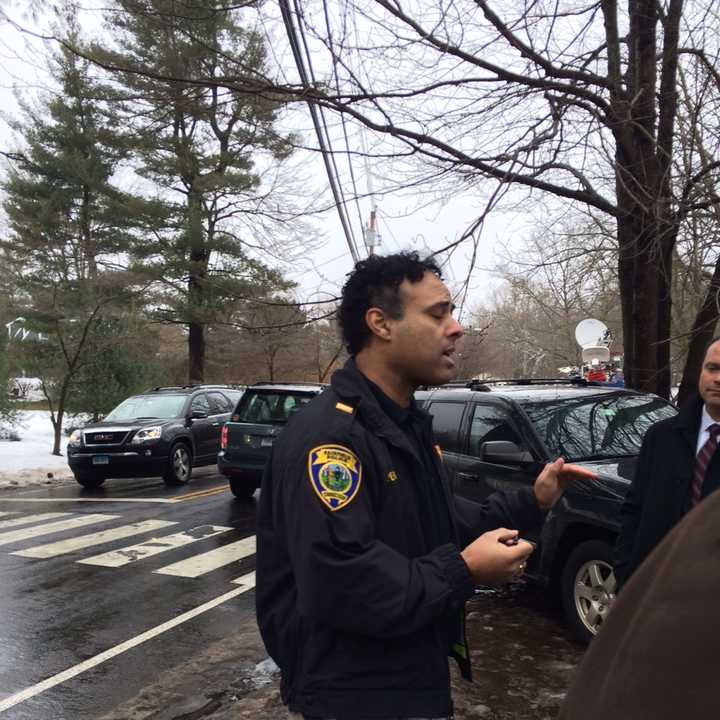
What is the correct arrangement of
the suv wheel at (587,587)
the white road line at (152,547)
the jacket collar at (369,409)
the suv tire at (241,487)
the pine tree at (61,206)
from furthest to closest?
the pine tree at (61,206)
the suv tire at (241,487)
the white road line at (152,547)
the suv wheel at (587,587)
the jacket collar at (369,409)

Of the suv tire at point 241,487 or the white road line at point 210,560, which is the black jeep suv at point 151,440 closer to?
the suv tire at point 241,487

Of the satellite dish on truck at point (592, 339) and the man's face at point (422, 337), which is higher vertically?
the satellite dish on truck at point (592, 339)

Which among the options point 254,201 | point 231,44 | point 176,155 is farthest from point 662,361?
point 176,155

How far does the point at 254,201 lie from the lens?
23.6 meters

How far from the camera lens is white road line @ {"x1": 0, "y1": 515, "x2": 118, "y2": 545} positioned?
311 inches

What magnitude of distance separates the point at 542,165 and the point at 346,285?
5.76m

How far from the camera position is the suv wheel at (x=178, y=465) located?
1223 cm

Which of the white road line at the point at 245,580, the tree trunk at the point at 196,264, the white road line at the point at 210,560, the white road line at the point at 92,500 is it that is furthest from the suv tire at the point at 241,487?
the tree trunk at the point at 196,264

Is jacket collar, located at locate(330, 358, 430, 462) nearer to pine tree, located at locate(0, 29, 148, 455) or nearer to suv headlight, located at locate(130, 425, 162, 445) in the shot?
suv headlight, located at locate(130, 425, 162, 445)

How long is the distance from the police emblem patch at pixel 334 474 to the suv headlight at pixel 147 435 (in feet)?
36.3

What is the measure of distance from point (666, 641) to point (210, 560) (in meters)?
6.82

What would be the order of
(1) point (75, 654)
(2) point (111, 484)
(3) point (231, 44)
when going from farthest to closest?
(2) point (111, 484) → (3) point (231, 44) → (1) point (75, 654)

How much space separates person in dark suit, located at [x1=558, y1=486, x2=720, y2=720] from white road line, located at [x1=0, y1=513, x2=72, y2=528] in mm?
9188

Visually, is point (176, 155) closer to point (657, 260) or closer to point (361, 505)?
point (657, 260)
